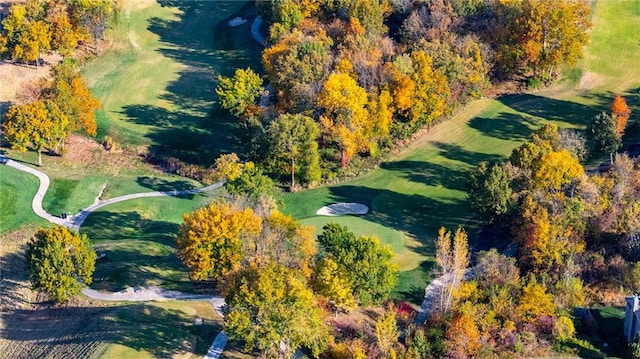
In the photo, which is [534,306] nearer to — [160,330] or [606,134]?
[606,134]

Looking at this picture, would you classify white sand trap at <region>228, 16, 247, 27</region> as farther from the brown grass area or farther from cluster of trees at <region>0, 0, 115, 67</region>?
the brown grass area

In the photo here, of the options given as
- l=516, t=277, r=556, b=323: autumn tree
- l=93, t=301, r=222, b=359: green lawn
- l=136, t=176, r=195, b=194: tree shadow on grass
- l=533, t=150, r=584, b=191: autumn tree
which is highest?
l=533, t=150, r=584, b=191: autumn tree

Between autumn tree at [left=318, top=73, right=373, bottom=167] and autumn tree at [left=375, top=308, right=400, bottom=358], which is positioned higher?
autumn tree at [left=318, top=73, right=373, bottom=167]

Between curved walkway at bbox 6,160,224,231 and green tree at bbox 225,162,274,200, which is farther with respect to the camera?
curved walkway at bbox 6,160,224,231

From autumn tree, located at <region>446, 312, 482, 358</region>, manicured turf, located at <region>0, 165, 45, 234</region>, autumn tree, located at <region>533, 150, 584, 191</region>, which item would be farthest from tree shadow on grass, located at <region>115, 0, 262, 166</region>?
autumn tree, located at <region>446, 312, 482, 358</region>

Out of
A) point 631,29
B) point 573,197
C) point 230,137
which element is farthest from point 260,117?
point 631,29

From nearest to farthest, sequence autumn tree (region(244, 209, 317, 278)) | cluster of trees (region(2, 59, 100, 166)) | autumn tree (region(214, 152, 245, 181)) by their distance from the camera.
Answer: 1. autumn tree (region(244, 209, 317, 278))
2. autumn tree (region(214, 152, 245, 181))
3. cluster of trees (region(2, 59, 100, 166))

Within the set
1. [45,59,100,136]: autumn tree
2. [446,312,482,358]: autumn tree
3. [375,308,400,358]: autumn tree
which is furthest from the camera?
[45,59,100,136]: autumn tree
